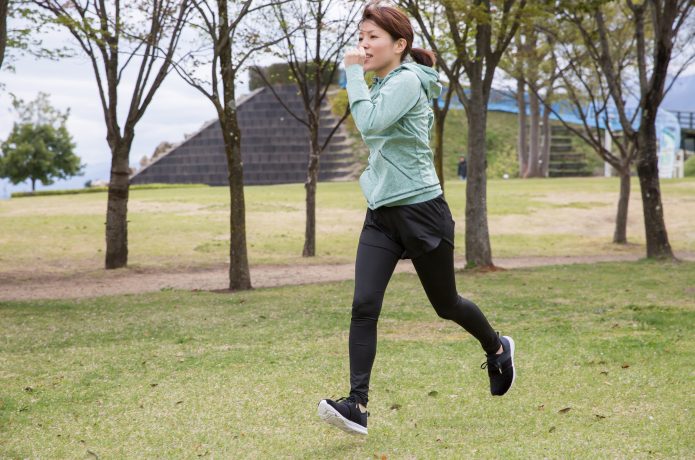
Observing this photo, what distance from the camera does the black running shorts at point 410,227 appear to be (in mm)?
4301

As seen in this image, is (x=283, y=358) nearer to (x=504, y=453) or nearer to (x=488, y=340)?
(x=488, y=340)

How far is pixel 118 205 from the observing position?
17.2 m

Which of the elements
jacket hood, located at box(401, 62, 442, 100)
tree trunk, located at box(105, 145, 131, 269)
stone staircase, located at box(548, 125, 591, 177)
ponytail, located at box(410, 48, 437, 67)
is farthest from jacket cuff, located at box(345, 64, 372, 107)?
stone staircase, located at box(548, 125, 591, 177)

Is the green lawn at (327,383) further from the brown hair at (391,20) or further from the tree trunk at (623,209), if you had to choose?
the tree trunk at (623,209)

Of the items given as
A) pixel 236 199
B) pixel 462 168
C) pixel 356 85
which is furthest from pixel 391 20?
pixel 462 168

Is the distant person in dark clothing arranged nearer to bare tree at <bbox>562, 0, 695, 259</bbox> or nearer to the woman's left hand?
bare tree at <bbox>562, 0, 695, 259</bbox>

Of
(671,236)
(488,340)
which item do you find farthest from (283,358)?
(671,236)

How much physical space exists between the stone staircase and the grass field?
15.0 metres

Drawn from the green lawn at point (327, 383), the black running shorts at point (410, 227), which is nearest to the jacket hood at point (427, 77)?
the black running shorts at point (410, 227)

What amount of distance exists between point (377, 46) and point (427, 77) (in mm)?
305

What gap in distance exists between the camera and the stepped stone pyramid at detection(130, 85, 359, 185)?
47.2 m

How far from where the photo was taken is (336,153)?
159ft

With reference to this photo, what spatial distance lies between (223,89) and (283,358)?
6.46 meters

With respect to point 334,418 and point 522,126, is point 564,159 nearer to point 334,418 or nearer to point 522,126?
point 522,126
